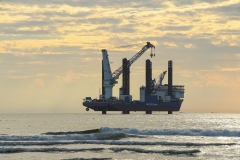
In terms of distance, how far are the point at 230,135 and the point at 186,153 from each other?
81.0ft

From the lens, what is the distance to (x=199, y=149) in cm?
5284

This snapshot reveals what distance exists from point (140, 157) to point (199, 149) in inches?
331

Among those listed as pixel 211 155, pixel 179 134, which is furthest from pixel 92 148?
pixel 179 134

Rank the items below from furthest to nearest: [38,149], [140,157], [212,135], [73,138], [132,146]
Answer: [212,135]
[73,138]
[132,146]
[38,149]
[140,157]

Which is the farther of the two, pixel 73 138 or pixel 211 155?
pixel 73 138

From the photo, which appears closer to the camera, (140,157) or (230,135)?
(140,157)

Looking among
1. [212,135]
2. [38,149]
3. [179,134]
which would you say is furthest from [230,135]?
[38,149]

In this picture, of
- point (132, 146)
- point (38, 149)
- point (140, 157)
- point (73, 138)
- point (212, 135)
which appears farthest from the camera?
point (212, 135)

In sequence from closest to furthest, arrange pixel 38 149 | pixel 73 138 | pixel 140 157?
pixel 140 157 → pixel 38 149 → pixel 73 138

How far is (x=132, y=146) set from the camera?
55625 millimetres

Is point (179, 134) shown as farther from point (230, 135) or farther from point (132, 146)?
point (132, 146)

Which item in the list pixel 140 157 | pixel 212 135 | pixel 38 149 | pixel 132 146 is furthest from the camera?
pixel 212 135

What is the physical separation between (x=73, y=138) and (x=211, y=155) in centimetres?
2135

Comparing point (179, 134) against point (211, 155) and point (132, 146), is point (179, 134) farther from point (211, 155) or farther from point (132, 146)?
point (211, 155)
